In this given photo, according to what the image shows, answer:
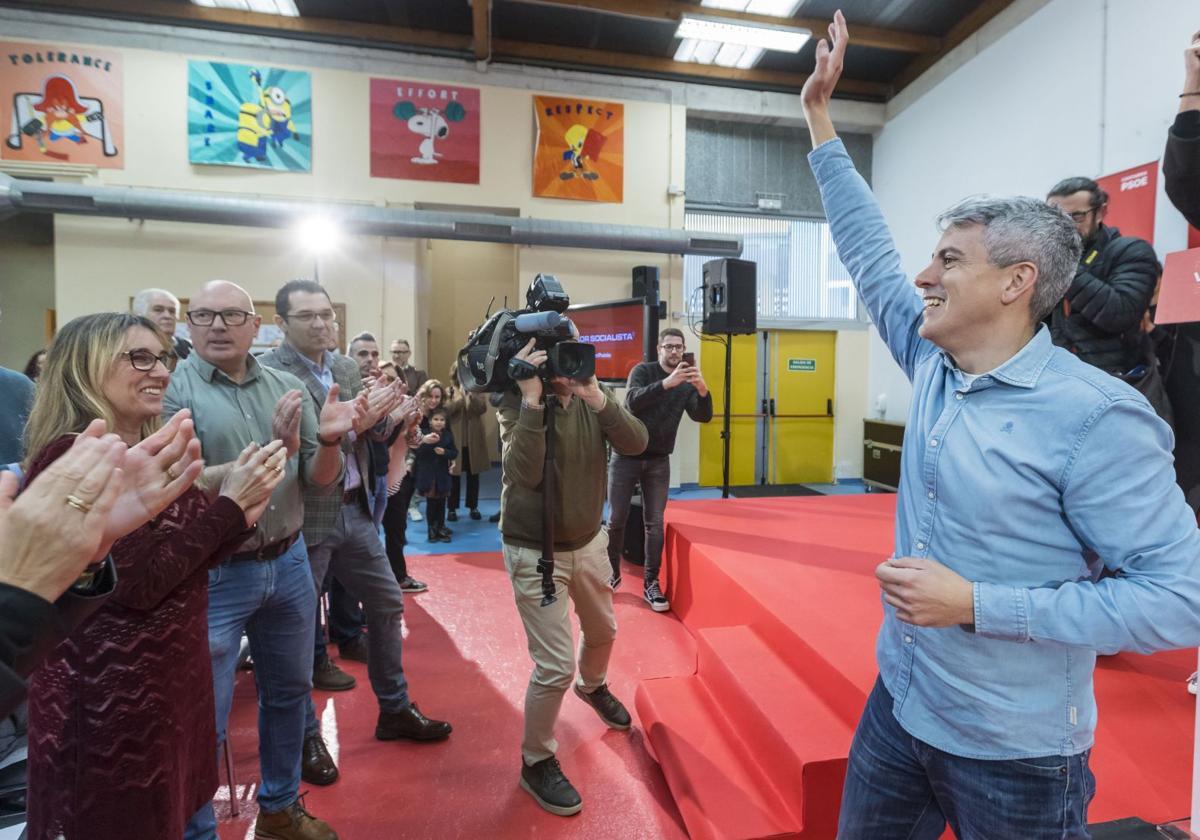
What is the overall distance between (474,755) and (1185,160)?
2803 mm

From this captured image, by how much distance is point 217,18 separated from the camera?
6.06 meters

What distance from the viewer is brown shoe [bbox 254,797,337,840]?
1.75m

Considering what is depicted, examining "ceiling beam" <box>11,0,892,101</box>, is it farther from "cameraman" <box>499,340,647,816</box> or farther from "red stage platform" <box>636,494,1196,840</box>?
"red stage platform" <box>636,494,1196,840</box>

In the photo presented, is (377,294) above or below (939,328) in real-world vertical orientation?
above

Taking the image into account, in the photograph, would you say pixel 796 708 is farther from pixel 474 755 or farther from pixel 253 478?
pixel 253 478

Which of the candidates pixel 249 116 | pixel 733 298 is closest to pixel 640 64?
pixel 733 298

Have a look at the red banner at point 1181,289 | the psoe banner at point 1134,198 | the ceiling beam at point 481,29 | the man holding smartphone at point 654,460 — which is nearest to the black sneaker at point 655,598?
the man holding smartphone at point 654,460

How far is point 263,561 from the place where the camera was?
66.4 inches

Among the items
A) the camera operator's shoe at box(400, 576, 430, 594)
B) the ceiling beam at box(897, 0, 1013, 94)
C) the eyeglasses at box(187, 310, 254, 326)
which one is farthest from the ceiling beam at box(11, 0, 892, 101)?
the eyeglasses at box(187, 310, 254, 326)

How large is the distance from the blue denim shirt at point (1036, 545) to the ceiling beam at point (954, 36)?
22.1 feet

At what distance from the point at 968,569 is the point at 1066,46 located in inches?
246

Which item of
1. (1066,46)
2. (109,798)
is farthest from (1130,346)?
(1066,46)

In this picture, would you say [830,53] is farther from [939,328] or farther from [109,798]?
[109,798]

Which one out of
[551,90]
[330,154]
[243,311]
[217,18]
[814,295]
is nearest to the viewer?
[243,311]
